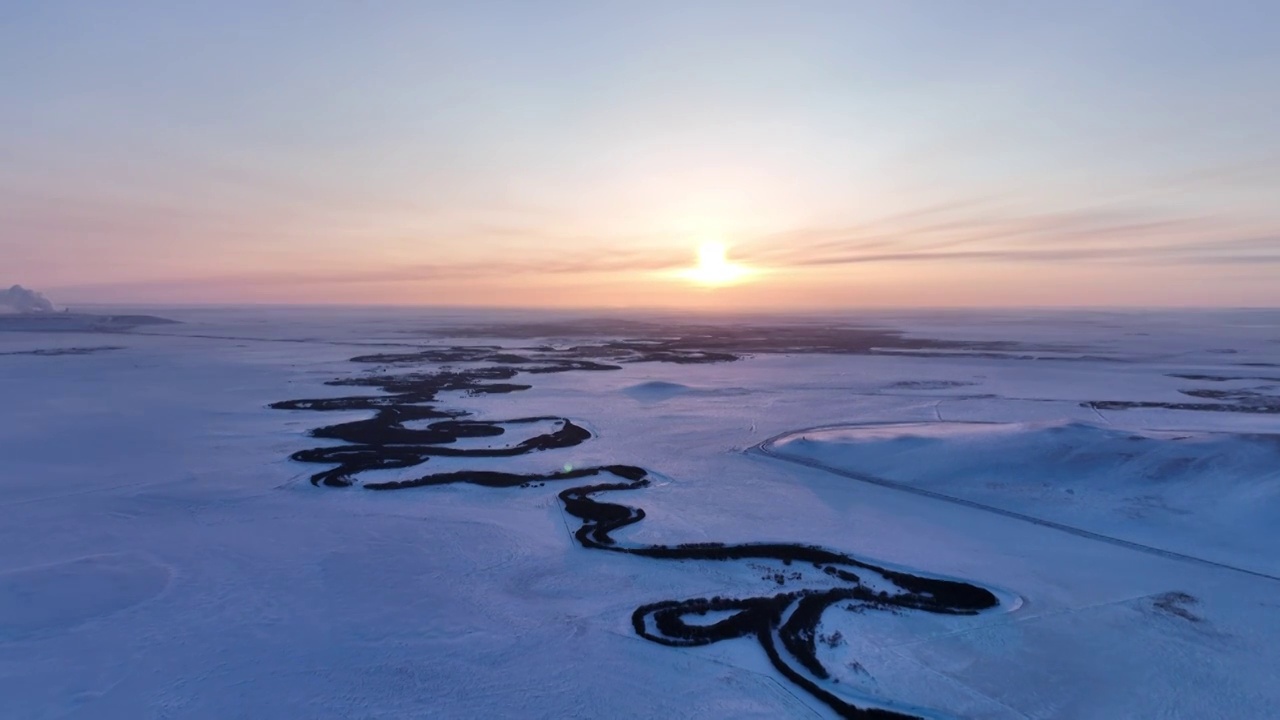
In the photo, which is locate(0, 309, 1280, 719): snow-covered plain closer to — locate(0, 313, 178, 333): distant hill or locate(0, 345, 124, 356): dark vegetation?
locate(0, 345, 124, 356): dark vegetation

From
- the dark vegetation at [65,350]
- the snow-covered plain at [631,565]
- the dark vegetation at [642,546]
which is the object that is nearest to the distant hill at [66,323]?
the dark vegetation at [65,350]

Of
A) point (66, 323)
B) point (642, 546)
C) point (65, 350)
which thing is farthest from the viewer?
point (66, 323)

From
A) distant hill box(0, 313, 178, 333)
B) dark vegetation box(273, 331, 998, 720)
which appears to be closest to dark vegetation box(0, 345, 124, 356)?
distant hill box(0, 313, 178, 333)

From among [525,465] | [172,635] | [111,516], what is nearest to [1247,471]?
[525,465]

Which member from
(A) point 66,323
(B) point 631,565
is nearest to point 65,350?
(A) point 66,323

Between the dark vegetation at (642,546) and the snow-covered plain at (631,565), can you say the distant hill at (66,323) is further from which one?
the snow-covered plain at (631,565)

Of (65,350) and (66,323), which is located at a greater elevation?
(66,323)

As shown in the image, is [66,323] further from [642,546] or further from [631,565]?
[631,565]

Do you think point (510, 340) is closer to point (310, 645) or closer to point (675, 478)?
point (675, 478)
